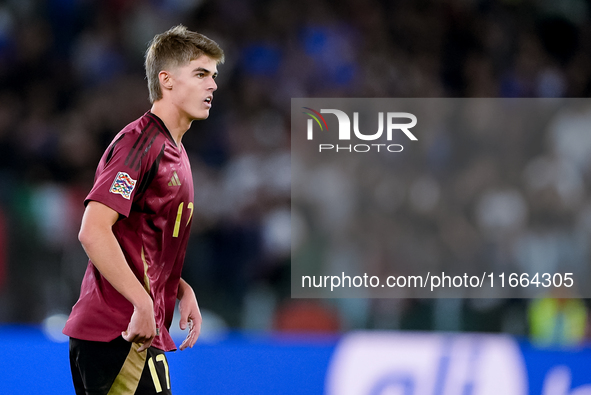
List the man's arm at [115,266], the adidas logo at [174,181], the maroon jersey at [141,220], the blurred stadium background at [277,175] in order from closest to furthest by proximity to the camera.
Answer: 1. the man's arm at [115,266]
2. the maroon jersey at [141,220]
3. the adidas logo at [174,181]
4. the blurred stadium background at [277,175]

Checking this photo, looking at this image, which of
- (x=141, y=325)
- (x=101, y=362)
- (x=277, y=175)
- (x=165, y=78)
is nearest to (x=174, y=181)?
(x=165, y=78)

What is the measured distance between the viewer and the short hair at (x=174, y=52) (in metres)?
2.59

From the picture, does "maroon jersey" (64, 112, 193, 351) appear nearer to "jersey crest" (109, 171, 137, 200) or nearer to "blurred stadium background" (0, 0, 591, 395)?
"jersey crest" (109, 171, 137, 200)

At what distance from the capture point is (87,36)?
22.5 ft

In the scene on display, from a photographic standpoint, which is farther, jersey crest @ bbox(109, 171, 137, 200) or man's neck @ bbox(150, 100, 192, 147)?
man's neck @ bbox(150, 100, 192, 147)

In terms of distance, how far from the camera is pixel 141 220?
95.8 inches

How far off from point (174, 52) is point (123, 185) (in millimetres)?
564

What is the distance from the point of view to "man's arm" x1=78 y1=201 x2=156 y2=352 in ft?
7.25

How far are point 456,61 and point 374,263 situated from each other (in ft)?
6.88

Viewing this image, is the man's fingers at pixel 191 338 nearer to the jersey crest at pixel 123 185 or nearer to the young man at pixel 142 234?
the young man at pixel 142 234

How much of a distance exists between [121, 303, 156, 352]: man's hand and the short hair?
31.0 inches

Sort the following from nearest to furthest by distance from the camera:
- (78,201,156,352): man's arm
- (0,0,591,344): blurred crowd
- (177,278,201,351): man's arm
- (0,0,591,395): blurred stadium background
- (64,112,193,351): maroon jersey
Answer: (78,201,156,352): man's arm
(64,112,193,351): maroon jersey
(177,278,201,351): man's arm
(0,0,591,395): blurred stadium background
(0,0,591,344): blurred crowd

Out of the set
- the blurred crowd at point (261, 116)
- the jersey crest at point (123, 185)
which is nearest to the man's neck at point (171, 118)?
the jersey crest at point (123, 185)

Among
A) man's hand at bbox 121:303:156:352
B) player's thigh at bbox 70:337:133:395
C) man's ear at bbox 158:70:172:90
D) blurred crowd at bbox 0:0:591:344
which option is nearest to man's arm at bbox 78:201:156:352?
man's hand at bbox 121:303:156:352
